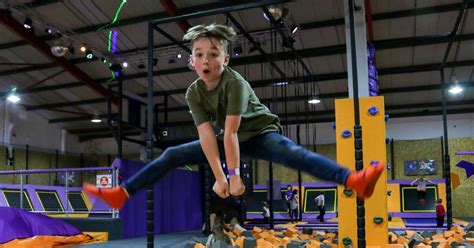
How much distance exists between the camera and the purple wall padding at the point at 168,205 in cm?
868

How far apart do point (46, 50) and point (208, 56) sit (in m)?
12.4

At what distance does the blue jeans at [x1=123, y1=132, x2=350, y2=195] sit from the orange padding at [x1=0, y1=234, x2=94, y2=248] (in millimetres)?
4579

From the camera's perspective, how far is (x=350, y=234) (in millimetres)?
5867

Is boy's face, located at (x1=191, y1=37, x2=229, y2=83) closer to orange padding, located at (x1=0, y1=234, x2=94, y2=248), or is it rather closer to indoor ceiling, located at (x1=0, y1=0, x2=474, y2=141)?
orange padding, located at (x1=0, y1=234, x2=94, y2=248)

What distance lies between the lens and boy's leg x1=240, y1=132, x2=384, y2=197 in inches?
80.2

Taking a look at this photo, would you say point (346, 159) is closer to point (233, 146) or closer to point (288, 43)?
point (288, 43)

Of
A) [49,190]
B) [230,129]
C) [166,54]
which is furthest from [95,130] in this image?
[230,129]

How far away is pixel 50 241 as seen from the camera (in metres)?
6.74

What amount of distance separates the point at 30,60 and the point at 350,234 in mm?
11994

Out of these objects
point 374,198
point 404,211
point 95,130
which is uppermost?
point 95,130

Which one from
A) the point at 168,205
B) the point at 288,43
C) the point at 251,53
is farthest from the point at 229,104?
the point at 251,53

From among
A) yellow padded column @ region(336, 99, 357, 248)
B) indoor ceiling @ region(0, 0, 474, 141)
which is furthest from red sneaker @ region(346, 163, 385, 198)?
indoor ceiling @ region(0, 0, 474, 141)

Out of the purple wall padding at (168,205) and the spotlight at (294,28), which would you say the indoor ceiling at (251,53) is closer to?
the spotlight at (294,28)

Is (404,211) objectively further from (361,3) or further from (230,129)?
(230,129)
